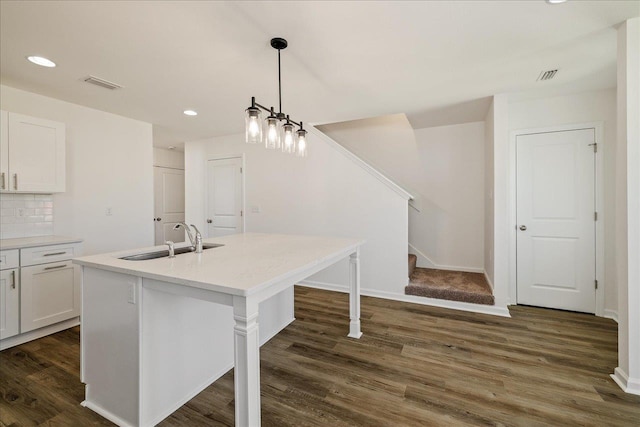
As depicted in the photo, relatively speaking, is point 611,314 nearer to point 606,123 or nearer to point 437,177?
point 606,123

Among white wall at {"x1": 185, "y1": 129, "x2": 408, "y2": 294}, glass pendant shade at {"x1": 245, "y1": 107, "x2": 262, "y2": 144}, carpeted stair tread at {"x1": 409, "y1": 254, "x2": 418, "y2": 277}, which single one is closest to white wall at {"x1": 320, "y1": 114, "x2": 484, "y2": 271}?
carpeted stair tread at {"x1": 409, "y1": 254, "x2": 418, "y2": 277}

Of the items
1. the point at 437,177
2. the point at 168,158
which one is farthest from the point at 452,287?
the point at 168,158

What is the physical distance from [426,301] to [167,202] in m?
5.44

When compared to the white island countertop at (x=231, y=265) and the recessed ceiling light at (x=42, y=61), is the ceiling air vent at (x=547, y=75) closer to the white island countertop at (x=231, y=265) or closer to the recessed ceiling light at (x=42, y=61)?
the white island countertop at (x=231, y=265)

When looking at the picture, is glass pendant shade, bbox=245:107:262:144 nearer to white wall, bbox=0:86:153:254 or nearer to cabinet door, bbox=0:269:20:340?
cabinet door, bbox=0:269:20:340

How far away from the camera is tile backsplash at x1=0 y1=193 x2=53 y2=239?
273 cm

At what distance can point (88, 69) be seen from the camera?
238 centimetres

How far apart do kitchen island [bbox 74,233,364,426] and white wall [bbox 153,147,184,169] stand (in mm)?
4568

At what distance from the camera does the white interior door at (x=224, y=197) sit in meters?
4.86

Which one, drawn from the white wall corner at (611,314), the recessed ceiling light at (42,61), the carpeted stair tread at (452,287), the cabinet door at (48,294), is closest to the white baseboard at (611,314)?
the white wall corner at (611,314)

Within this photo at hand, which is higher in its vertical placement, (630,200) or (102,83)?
(102,83)

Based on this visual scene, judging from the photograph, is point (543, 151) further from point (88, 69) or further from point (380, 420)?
point (88, 69)

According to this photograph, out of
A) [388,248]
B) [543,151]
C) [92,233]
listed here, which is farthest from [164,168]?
[543,151]

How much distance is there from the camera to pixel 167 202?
5.95 metres
